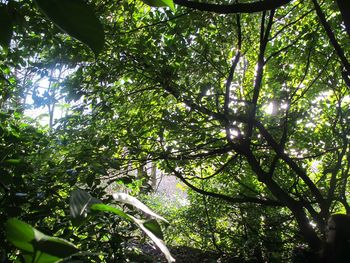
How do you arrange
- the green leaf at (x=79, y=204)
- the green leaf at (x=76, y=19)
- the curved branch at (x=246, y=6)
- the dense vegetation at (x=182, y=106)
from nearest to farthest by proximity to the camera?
the green leaf at (x=76, y=19) < the green leaf at (x=79, y=204) < the curved branch at (x=246, y=6) < the dense vegetation at (x=182, y=106)

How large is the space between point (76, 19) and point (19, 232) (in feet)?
0.80

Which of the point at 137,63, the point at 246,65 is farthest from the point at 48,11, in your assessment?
the point at 246,65

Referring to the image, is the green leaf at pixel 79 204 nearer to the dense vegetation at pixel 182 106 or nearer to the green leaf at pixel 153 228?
the green leaf at pixel 153 228

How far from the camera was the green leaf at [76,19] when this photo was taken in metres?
0.28

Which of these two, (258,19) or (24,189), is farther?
(258,19)

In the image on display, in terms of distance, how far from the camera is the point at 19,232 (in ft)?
1.18

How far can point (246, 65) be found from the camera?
3.63 metres

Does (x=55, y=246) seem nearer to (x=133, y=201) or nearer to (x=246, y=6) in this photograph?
(x=133, y=201)

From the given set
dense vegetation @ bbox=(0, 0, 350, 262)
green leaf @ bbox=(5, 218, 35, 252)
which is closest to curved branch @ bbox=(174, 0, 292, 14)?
dense vegetation @ bbox=(0, 0, 350, 262)

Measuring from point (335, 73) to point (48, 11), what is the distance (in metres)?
3.55

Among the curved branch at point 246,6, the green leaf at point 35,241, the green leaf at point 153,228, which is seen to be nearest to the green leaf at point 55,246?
the green leaf at point 35,241

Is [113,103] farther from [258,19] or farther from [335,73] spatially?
[335,73]

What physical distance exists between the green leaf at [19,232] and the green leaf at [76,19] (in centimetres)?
21

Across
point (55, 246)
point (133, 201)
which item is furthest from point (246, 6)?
point (55, 246)
